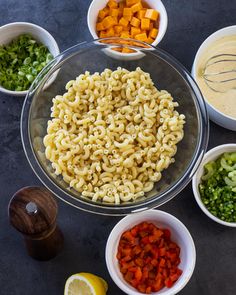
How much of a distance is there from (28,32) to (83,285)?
898 millimetres

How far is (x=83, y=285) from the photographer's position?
63.4 inches

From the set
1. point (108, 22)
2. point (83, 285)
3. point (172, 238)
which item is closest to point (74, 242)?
point (83, 285)

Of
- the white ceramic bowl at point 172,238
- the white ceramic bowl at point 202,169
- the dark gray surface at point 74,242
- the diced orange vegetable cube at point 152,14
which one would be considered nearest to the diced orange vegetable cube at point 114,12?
the diced orange vegetable cube at point 152,14

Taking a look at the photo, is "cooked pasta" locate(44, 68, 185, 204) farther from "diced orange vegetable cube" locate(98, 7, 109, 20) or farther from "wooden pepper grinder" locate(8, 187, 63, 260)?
"diced orange vegetable cube" locate(98, 7, 109, 20)

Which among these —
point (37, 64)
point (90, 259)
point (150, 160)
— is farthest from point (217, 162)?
point (37, 64)

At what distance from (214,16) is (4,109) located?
0.84 metres

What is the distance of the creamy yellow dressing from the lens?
181 cm

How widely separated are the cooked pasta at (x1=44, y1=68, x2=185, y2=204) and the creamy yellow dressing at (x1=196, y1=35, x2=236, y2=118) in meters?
0.22

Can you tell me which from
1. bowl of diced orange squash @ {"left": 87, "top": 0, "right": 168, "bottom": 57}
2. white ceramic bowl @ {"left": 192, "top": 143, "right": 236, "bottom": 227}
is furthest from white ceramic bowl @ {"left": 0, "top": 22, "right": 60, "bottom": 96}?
white ceramic bowl @ {"left": 192, "top": 143, "right": 236, "bottom": 227}

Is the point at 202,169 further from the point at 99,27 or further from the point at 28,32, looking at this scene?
the point at 28,32

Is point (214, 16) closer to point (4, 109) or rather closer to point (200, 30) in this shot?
point (200, 30)

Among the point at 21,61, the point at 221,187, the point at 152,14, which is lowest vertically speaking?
the point at 221,187

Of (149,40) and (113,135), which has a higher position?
(149,40)

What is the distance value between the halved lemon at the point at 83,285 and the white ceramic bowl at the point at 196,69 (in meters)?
0.66
